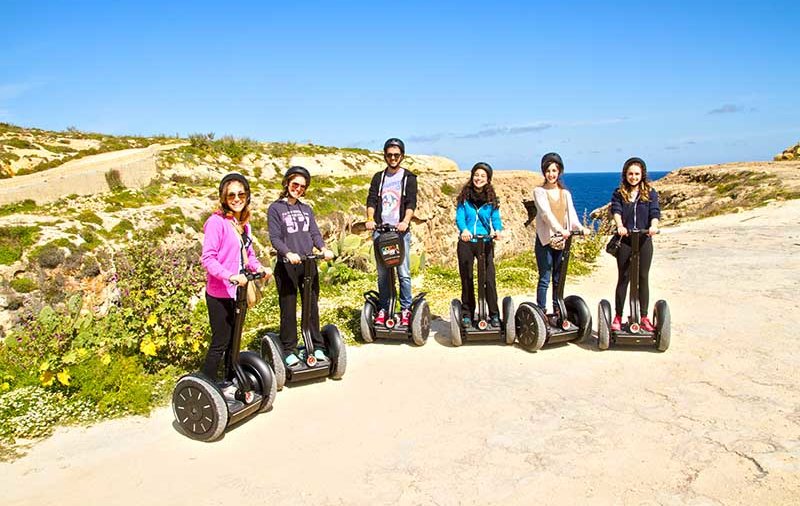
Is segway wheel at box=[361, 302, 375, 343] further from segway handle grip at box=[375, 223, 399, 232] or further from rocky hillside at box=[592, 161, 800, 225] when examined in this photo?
rocky hillside at box=[592, 161, 800, 225]

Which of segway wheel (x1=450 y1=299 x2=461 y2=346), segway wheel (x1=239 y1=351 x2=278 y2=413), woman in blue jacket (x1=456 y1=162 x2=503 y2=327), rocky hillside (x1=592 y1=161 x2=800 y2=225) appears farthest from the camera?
rocky hillside (x1=592 y1=161 x2=800 y2=225)

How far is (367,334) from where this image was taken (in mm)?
6961

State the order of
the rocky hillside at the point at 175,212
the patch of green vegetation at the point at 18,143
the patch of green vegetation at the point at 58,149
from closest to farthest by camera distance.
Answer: the rocky hillside at the point at 175,212 < the patch of green vegetation at the point at 18,143 < the patch of green vegetation at the point at 58,149

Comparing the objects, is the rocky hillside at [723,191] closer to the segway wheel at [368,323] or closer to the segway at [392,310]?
the segway at [392,310]

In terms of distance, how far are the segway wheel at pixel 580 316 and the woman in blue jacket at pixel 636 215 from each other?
306 mm

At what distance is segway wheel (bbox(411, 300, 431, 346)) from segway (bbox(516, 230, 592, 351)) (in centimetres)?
115

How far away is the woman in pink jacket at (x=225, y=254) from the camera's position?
184 inches

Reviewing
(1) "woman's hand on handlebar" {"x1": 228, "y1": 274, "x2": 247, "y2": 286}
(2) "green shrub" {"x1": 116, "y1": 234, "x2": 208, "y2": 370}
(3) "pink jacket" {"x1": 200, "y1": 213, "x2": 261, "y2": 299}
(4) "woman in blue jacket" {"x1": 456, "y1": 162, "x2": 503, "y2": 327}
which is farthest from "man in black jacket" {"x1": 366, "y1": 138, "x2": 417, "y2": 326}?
(1) "woman's hand on handlebar" {"x1": 228, "y1": 274, "x2": 247, "y2": 286}

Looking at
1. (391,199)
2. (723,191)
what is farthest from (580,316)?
(723,191)

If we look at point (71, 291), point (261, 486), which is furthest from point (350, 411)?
point (71, 291)

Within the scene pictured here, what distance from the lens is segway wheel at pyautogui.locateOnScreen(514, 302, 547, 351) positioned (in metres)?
6.43

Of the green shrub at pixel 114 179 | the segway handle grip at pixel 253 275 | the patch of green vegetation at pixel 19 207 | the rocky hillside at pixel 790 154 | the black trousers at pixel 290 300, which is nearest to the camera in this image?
the segway handle grip at pixel 253 275

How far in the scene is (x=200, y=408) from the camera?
14.9ft

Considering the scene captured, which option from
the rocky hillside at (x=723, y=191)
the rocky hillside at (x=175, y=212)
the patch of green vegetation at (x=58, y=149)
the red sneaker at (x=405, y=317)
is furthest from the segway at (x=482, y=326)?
the rocky hillside at (x=723, y=191)
